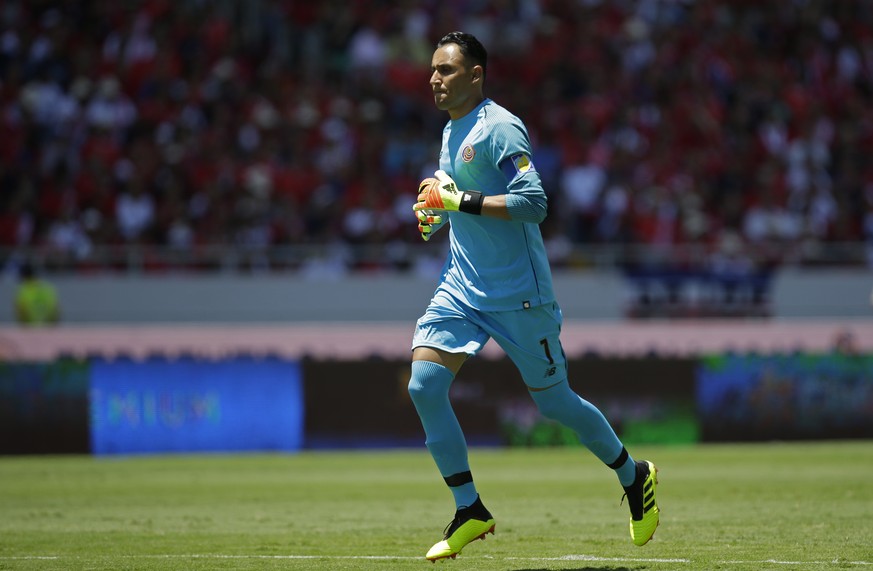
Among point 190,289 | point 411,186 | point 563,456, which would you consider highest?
point 411,186

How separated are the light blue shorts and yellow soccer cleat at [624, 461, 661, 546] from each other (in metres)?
0.86

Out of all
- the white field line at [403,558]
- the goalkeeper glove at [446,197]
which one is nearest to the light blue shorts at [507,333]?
the goalkeeper glove at [446,197]

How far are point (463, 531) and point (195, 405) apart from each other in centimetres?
1198

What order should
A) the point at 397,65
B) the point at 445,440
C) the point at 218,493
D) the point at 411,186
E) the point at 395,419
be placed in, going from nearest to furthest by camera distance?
the point at 445,440
the point at 218,493
the point at 395,419
the point at 411,186
the point at 397,65

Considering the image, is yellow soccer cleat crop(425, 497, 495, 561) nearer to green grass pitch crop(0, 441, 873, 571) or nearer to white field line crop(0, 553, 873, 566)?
green grass pitch crop(0, 441, 873, 571)

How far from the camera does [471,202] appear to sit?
6945 mm

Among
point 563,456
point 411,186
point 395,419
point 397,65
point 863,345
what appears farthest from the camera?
point 397,65

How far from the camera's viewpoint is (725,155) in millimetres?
22641

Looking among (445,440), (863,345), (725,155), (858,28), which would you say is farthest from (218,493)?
(858,28)

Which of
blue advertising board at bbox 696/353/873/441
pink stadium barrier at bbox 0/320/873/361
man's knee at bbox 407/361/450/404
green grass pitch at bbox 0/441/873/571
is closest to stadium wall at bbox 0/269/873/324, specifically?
pink stadium barrier at bbox 0/320/873/361

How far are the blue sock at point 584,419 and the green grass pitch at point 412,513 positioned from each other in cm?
58

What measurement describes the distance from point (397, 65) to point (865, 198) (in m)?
8.63

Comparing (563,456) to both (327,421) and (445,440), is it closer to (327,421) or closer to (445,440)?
(327,421)

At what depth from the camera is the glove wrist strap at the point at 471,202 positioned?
6.94 meters
